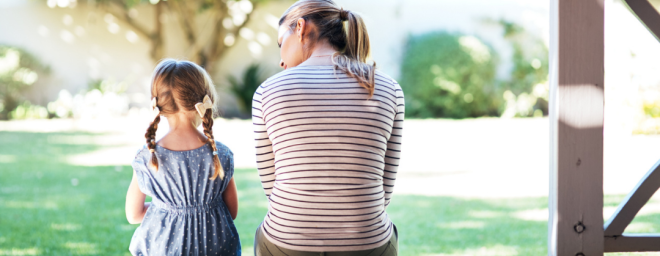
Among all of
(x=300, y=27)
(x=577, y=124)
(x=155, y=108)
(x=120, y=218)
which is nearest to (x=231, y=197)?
(x=155, y=108)

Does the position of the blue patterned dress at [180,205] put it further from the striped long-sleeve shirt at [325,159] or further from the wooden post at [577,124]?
the wooden post at [577,124]

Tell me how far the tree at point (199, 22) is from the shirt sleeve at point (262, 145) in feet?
34.8

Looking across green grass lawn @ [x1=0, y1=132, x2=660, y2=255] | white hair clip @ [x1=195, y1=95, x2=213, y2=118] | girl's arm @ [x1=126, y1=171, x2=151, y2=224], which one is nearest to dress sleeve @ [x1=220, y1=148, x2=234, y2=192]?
white hair clip @ [x1=195, y1=95, x2=213, y2=118]

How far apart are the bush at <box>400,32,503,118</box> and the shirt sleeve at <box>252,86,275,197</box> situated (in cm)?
1014

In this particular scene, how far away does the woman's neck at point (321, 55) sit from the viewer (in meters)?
1.67

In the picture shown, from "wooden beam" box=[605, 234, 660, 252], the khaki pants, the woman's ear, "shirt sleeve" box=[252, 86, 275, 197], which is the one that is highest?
the woman's ear

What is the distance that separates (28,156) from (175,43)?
Answer: 6.27m

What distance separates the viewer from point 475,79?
452 inches

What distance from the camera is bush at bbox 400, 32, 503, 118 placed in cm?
1155

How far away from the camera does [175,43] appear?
12703 mm

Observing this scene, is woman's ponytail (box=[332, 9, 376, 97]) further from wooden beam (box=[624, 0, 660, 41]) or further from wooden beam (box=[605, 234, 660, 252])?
wooden beam (box=[605, 234, 660, 252])

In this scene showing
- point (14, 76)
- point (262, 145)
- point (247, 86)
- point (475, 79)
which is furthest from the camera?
point (247, 86)

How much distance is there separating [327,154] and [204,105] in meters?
0.55

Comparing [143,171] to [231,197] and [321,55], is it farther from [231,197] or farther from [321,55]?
[321,55]
